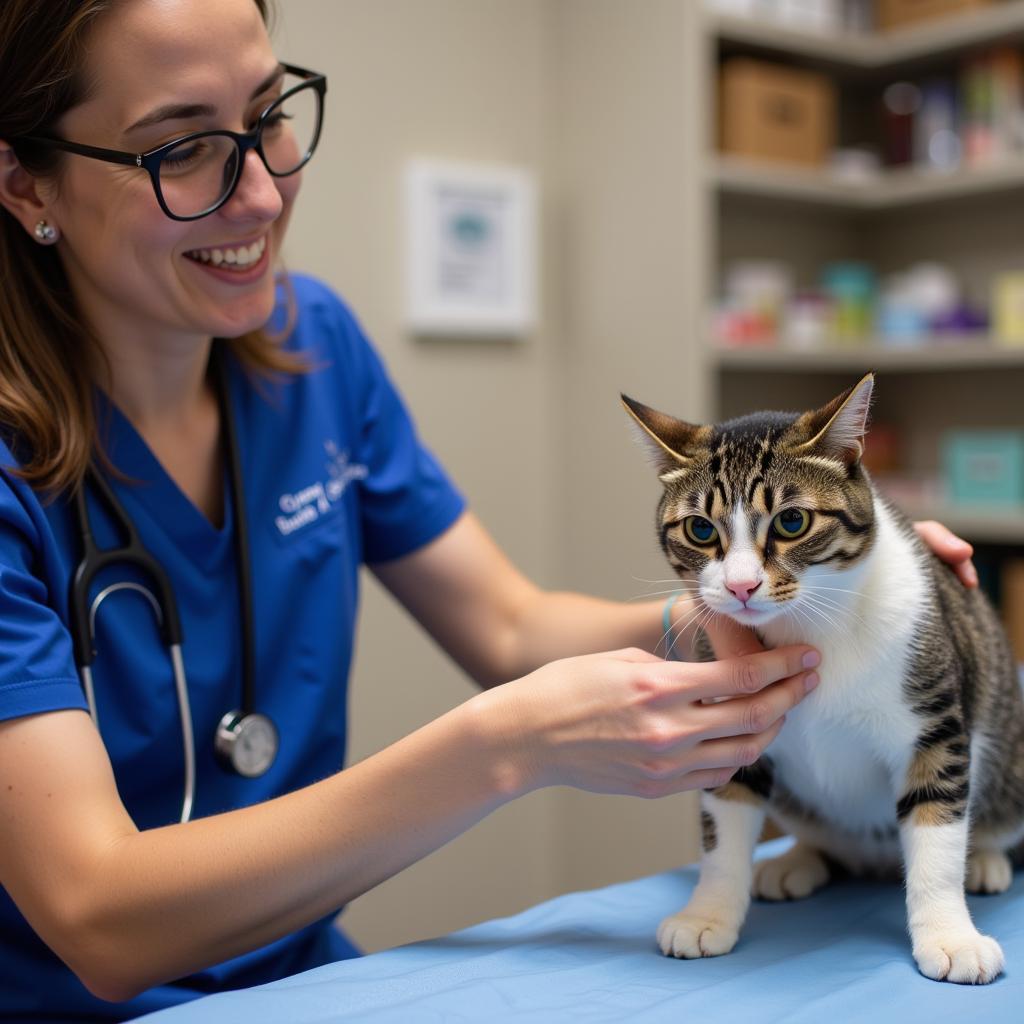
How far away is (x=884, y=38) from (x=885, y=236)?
0.54 m

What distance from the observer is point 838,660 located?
89cm

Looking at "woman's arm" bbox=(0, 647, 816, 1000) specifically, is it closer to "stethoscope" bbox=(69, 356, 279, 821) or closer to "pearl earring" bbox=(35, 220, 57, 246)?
"stethoscope" bbox=(69, 356, 279, 821)

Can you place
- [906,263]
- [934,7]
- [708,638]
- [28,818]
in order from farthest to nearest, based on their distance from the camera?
[906,263]
[934,7]
[708,638]
[28,818]

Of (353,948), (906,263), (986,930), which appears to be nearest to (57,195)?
(353,948)

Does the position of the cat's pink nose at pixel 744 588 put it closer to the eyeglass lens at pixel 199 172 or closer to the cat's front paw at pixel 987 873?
the cat's front paw at pixel 987 873

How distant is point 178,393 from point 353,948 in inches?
24.2

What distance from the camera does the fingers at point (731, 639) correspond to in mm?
893

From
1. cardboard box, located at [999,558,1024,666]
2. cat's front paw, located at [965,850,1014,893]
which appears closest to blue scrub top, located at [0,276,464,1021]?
cat's front paw, located at [965,850,1014,893]

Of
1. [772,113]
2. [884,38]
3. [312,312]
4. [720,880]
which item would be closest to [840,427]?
[720,880]

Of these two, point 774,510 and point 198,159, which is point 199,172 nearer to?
point 198,159

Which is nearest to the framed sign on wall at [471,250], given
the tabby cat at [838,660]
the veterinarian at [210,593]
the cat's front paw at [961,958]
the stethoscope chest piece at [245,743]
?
the veterinarian at [210,593]

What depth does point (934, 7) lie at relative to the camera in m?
2.53

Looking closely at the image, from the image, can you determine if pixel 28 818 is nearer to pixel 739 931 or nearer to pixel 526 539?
pixel 739 931

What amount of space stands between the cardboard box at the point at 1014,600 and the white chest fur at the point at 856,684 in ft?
5.22
